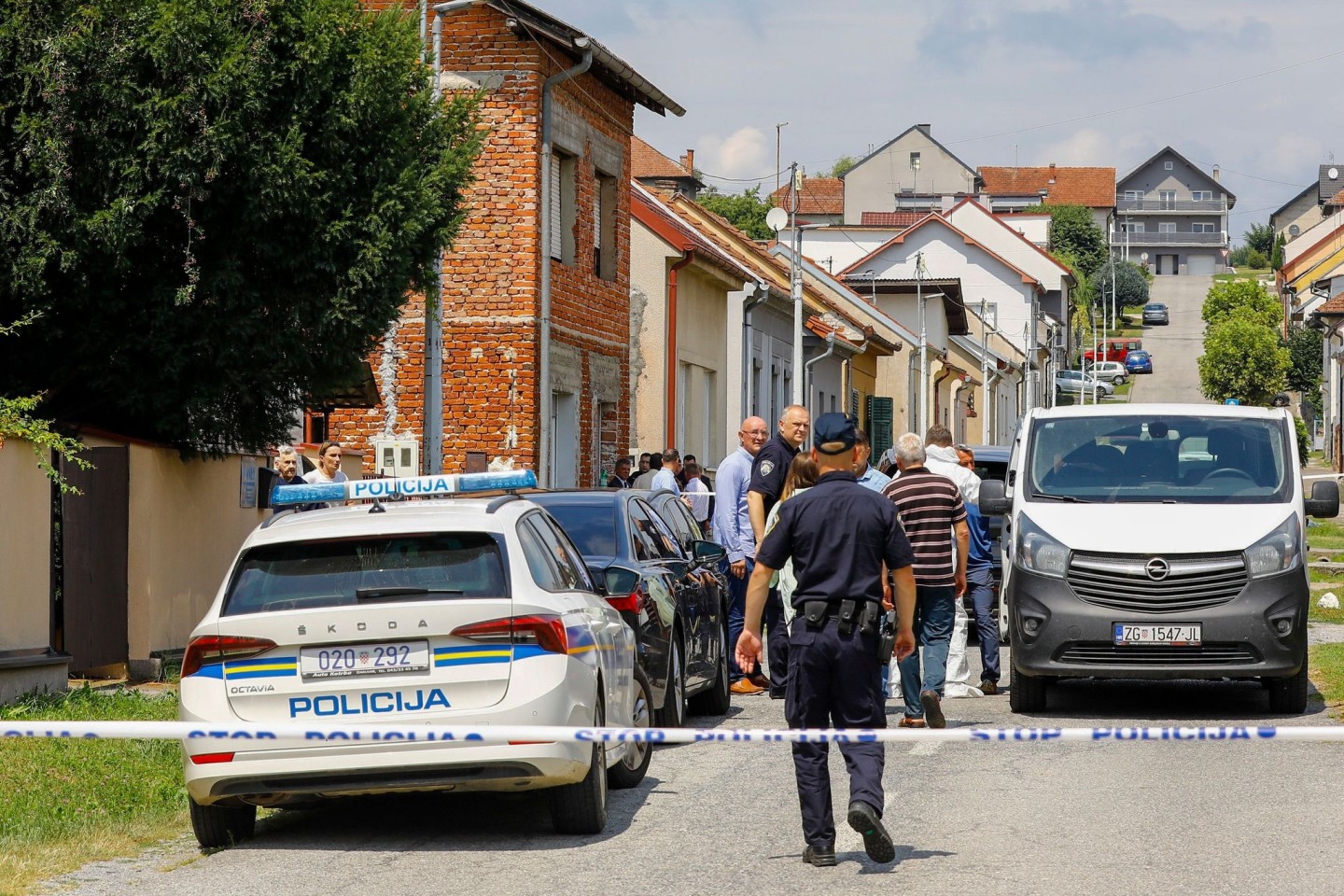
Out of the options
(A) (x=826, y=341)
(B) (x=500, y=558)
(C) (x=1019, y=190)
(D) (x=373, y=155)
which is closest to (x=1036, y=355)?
(A) (x=826, y=341)

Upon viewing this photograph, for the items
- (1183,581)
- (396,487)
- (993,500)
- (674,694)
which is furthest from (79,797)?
(1183,581)

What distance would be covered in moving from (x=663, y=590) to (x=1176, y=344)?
121m

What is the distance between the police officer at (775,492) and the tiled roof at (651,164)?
72029 mm

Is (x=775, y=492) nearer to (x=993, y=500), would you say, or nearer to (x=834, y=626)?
(x=993, y=500)

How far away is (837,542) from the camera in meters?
7.55

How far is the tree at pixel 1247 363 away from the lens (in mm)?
93375

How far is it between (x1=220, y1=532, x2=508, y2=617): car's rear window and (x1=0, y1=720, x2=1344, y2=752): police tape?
1.74 ft

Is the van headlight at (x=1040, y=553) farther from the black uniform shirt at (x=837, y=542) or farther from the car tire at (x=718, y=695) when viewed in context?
the black uniform shirt at (x=837, y=542)

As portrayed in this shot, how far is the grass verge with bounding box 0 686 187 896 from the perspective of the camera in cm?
777

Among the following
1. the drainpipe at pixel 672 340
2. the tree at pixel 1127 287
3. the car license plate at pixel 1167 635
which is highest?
the tree at pixel 1127 287

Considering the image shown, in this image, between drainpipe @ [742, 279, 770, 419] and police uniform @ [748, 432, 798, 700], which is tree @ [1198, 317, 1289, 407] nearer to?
drainpipe @ [742, 279, 770, 419]

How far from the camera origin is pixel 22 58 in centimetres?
1422

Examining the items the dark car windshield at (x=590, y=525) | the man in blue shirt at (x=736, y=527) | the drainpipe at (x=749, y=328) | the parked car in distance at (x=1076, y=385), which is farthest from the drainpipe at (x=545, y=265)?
the parked car in distance at (x=1076, y=385)

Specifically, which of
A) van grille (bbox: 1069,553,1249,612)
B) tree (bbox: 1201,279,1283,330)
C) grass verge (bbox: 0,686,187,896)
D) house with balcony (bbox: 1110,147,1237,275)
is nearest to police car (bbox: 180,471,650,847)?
grass verge (bbox: 0,686,187,896)
